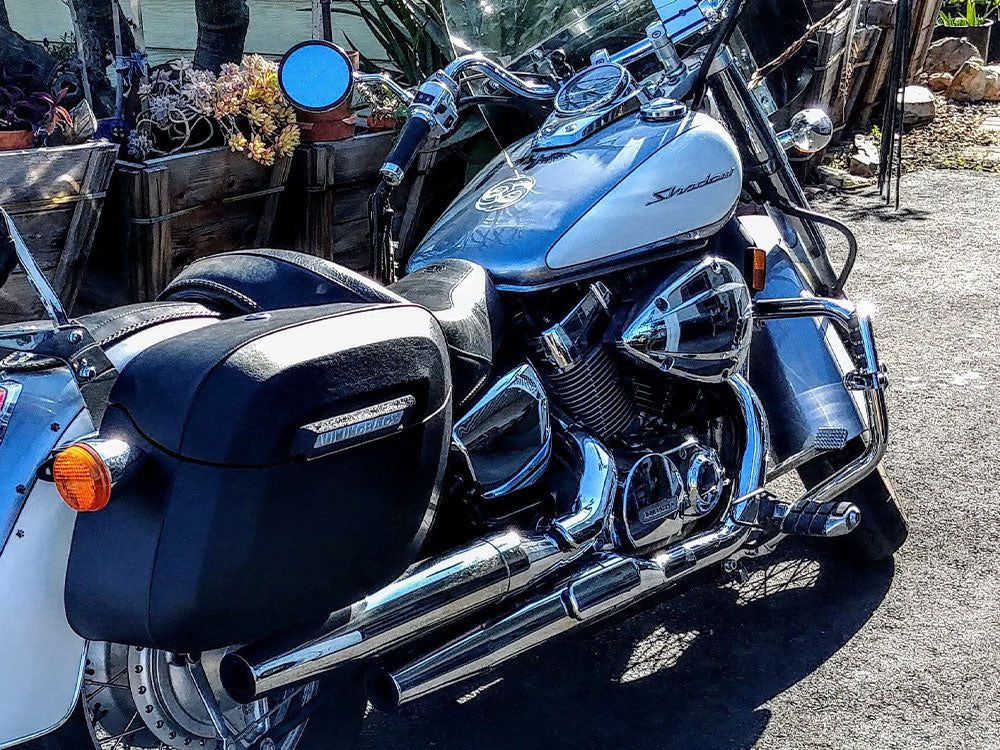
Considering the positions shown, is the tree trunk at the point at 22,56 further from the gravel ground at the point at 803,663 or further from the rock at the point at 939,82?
the rock at the point at 939,82

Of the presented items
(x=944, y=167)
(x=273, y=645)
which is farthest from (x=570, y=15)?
(x=944, y=167)

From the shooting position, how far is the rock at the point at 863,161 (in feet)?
26.1

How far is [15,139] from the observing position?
3477mm

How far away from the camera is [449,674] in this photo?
2.08 metres

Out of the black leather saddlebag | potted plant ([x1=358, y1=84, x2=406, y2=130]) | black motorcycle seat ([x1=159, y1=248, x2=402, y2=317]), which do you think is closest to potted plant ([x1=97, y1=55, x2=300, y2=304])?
potted plant ([x1=358, y1=84, x2=406, y2=130])

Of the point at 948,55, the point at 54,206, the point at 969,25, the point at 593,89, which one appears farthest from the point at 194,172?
the point at 969,25

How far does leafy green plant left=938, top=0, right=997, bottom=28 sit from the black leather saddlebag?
11.6m

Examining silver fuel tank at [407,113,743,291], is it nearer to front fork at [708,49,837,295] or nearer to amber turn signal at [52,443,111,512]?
front fork at [708,49,837,295]

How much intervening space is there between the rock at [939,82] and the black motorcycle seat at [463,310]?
9642 mm

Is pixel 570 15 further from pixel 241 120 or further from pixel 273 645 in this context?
pixel 273 645

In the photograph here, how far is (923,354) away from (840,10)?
171 cm

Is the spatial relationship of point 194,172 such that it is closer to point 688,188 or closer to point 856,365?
point 688,188

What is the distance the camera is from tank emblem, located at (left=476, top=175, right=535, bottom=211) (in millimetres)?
2430

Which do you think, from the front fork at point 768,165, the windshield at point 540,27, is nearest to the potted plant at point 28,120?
the windshield at point 540,27
